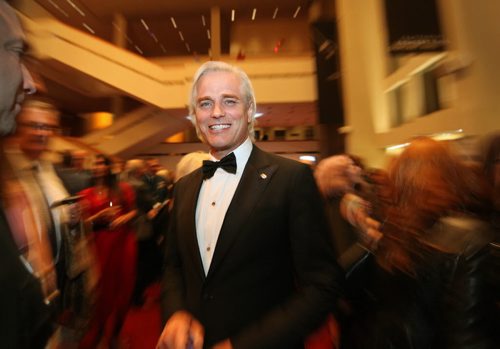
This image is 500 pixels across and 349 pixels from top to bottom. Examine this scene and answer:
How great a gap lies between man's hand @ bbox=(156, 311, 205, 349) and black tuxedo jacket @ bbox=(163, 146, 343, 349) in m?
0.11

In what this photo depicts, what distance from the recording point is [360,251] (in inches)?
78.0

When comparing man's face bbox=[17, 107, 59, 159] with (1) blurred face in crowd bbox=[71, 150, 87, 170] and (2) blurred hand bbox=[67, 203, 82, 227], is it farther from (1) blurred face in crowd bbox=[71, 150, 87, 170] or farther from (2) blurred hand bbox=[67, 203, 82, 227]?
(1) blurred face in crowd bbox=[71, 150, 87, 170]

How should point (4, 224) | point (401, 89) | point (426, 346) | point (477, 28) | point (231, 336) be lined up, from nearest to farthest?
point (4, 224) → point (231, 336) → point (426, 346) → point (477, 28) → point (401, 89)

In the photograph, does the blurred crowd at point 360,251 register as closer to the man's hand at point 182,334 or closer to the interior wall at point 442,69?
the man's hand at point 182,334

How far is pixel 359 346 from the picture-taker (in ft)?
5.48

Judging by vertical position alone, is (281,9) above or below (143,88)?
above

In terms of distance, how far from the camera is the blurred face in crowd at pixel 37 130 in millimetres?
2352

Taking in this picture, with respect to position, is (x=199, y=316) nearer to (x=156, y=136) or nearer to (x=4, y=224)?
(x=4, y=224)

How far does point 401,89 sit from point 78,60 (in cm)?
924

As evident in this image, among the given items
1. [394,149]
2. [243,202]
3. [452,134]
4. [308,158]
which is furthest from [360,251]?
[308,158]

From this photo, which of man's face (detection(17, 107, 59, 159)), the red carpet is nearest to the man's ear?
man's face (detection(17, 107, 59, 159))

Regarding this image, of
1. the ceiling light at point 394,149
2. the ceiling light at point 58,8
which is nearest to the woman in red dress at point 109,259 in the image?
the ceiling light at point 394,149

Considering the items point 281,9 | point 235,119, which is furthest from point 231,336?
point 281,9

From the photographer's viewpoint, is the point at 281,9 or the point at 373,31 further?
the point at 281,9
